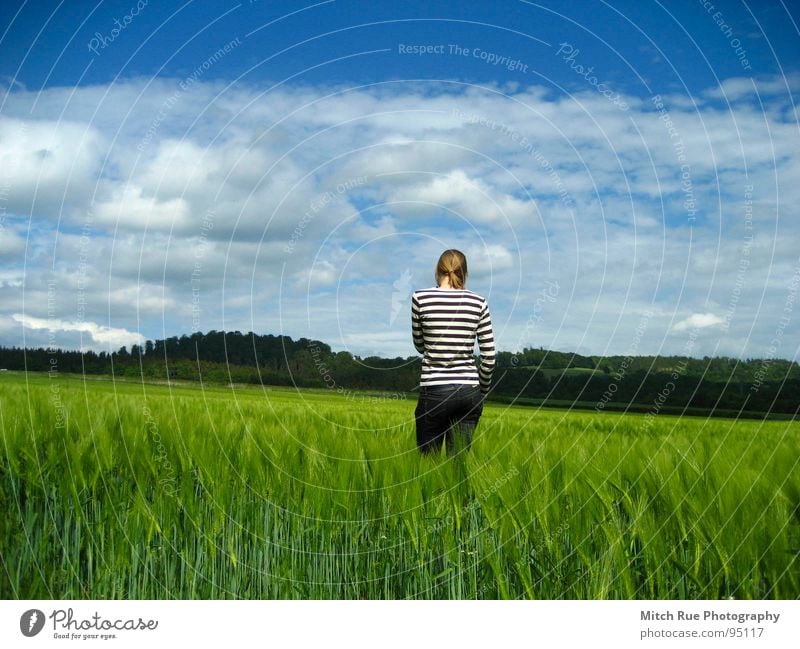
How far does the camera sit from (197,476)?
3.85m

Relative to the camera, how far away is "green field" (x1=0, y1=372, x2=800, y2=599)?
3.37m

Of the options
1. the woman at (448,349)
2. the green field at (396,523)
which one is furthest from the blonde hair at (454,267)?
the green field at (396,523)

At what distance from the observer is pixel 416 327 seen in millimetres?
5184

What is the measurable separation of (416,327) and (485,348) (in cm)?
55

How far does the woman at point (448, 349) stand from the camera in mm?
5059

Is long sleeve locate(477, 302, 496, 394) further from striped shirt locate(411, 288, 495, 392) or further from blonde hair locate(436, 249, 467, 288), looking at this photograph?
blonde hair locate(436, 249, 467, 288)

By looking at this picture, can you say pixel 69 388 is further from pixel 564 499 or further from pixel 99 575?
pixel 564 499
